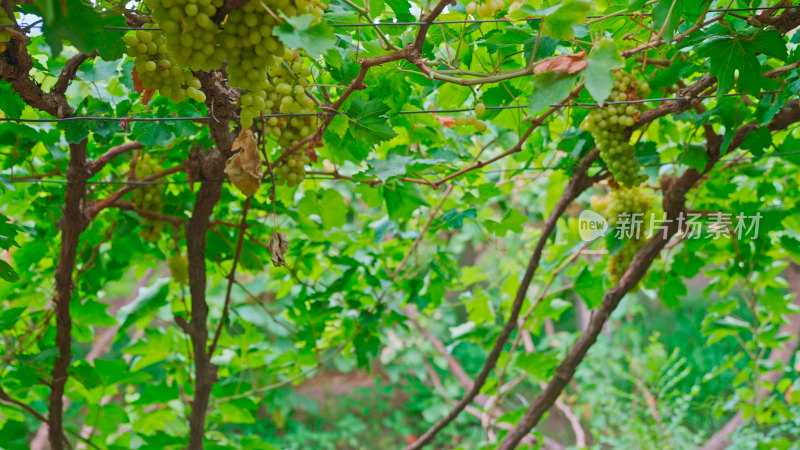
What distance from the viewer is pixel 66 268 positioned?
99 cm

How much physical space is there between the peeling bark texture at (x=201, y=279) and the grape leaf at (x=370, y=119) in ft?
0.65

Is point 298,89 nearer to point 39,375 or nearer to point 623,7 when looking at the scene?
point 623,7

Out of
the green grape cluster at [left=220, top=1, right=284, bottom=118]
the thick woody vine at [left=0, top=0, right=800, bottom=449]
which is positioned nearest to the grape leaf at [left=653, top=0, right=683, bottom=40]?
the thick woody vine at [left=0, top=0, right=800, bottom=449]

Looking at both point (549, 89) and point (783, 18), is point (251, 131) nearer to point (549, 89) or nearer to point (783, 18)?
point (549, 89)

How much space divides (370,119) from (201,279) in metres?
0.46

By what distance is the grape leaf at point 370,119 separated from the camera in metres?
0.73

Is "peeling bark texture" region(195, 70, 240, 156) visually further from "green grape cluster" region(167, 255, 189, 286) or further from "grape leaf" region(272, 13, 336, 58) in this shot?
"green grape cluster" region(167, 255, 189, 286)

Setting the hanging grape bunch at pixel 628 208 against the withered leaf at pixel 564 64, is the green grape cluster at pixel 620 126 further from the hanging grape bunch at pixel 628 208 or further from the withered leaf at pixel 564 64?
the withered leaf at pixel 564 64

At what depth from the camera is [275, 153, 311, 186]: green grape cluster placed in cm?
84

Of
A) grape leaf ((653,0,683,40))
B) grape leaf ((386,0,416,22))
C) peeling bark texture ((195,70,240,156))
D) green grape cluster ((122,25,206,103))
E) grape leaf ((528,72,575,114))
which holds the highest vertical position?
grape leaf ((386,0,416,22))

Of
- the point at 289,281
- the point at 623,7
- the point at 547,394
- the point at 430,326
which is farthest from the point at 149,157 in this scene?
the point at 430,326

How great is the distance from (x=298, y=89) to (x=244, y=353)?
0.75m

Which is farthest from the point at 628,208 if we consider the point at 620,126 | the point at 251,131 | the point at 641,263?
the point at 251,131

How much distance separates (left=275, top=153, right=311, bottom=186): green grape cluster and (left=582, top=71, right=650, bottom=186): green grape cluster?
0.40 metres
